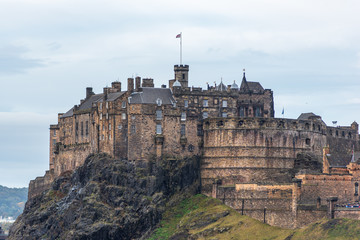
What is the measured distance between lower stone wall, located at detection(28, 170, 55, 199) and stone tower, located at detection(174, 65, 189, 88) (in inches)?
1338

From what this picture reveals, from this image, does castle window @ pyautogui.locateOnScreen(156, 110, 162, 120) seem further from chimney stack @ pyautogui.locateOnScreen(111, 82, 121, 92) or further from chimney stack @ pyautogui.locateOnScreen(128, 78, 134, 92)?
chimney stack @ pyautogui.locateOnScreen(111, 82, 121, 92)

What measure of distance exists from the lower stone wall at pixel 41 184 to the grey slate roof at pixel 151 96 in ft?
→ 103

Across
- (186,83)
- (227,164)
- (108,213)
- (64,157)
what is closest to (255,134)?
(227,164)

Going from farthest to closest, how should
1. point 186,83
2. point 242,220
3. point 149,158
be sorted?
point 186,83
point 149,158
point 242,220

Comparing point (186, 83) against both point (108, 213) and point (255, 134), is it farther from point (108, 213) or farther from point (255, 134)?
point (108, 213)

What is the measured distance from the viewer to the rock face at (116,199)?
475 feet

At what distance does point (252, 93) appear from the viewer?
554 ft

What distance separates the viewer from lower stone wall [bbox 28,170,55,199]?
17662 cm

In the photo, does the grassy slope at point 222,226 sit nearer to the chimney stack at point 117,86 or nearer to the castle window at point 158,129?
the castle window at point 158,129

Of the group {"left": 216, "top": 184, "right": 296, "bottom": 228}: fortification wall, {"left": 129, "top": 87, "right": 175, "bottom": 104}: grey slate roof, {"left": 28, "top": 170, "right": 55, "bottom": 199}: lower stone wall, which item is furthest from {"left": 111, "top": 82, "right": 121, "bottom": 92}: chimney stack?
{"left": 216, "top": 184, "right": 296, "bottom": 228}: fortification wall

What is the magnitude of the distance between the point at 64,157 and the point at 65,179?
7549 millimetres

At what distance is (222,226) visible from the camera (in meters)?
138

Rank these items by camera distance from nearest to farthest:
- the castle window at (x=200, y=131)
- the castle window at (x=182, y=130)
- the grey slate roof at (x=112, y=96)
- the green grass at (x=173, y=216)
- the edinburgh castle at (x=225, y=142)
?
1. the edinburgh castle at (x=225, y=142)
2. the green grass at (x=173, y=216)
3. the castle window at (x=182, y=130)
4. the castle window at (x=200, y=131)
5. the grey slate roof at (x=112, y=96)

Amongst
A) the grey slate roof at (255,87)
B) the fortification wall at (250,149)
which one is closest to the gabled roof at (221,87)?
the grey slate roof at (255,87)
